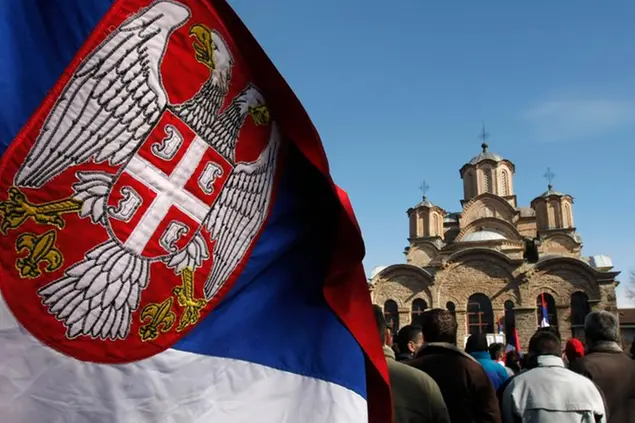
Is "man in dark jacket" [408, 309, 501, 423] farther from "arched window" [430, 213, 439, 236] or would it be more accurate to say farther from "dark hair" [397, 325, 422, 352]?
"arched window" [430, 213, 439, 236]

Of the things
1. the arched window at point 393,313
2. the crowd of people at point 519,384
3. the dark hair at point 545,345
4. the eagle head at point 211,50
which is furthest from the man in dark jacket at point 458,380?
the arched window at point 393,313

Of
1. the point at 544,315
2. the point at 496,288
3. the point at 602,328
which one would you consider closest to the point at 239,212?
the point at 602,328

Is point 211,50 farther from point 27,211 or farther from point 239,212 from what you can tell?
A: point 27,211

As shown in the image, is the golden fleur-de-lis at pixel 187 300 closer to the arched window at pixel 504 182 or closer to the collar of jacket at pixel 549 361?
the collar of jacket at pixel 549 361

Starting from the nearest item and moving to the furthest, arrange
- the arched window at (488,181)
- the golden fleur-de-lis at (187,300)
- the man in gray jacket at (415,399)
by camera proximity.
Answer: the golden fleur-de-lis at (187,300) < the man in gray jacket at (415,399) < the arched window at (488,181)

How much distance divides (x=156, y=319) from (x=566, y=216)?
4660 centimetres

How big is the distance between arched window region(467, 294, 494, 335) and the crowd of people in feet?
96.7

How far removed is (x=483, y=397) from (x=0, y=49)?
3.49 m

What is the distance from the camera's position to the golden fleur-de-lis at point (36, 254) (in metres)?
2.02

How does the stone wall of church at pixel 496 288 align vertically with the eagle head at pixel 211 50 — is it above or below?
above

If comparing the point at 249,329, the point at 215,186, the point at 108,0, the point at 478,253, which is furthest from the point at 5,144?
the point at 478,253

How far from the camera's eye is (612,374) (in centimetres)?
430

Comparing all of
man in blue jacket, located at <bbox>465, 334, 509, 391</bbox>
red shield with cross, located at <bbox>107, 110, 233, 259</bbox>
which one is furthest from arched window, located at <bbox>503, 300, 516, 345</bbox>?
red shield with cross, located at <bbox>107, 110, 233, 259</bbox>

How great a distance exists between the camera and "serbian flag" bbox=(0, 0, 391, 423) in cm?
204
